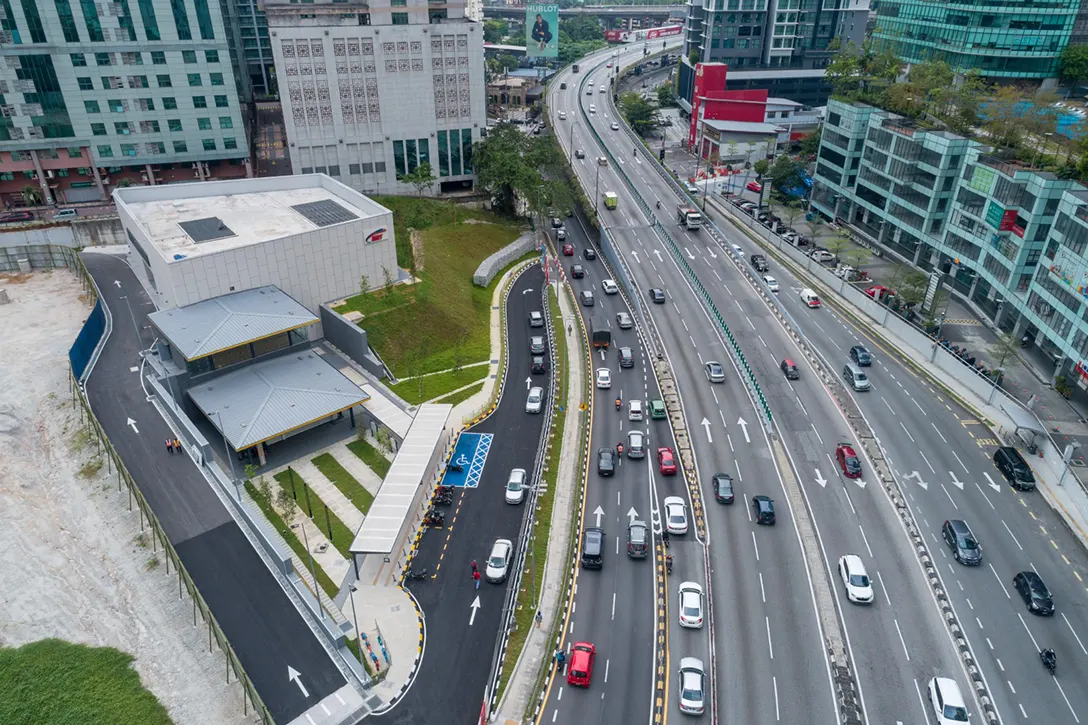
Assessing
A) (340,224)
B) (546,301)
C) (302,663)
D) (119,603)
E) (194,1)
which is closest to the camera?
(302,663)

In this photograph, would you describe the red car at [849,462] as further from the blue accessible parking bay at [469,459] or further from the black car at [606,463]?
the blue accessible parking bay at [469,459]

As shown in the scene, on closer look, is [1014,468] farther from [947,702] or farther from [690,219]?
[690,219]

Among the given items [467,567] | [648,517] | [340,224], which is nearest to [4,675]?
[467,567]

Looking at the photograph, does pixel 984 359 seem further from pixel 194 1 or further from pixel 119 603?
pixel 194 1

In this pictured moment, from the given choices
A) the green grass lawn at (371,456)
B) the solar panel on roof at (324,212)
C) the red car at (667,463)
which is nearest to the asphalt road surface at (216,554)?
the green grass lawn at (371,456)

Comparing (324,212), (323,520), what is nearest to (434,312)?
(324,212)

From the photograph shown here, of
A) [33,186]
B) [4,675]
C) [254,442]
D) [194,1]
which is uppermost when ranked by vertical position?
[194,1]
